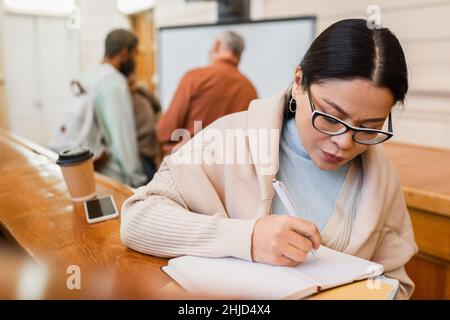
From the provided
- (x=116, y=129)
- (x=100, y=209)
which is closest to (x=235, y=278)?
Result: (x=100, y=209)

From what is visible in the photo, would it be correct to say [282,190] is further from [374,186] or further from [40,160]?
[40,160]

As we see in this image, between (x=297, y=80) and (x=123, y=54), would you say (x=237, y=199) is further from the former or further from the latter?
(x=123, y=54)

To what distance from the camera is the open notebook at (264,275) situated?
16.9 inches

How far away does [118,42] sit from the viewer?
151 cm

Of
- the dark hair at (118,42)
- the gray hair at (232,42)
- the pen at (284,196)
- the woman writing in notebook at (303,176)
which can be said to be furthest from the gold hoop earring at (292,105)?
the dark hair at (118,42)

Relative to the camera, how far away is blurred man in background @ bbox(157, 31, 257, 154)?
102 cm

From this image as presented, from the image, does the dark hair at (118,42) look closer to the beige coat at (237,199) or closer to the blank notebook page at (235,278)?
the beige coat at (237,199)

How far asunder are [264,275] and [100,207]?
0.44m

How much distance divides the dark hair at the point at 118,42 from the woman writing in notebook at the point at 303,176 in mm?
942

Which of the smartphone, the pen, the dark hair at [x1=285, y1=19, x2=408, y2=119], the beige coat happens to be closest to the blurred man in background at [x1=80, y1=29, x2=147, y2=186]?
the smartphone

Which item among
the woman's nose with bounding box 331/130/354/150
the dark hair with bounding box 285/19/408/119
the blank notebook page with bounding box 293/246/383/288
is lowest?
the blank notebook page with bounding box 293/246/383/288

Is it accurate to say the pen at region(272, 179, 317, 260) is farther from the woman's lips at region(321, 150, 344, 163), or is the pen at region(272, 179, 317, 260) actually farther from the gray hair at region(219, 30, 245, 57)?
the gray hair at region(219, 30, 245, 57)

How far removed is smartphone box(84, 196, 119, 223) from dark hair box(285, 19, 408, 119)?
0.47 meters
